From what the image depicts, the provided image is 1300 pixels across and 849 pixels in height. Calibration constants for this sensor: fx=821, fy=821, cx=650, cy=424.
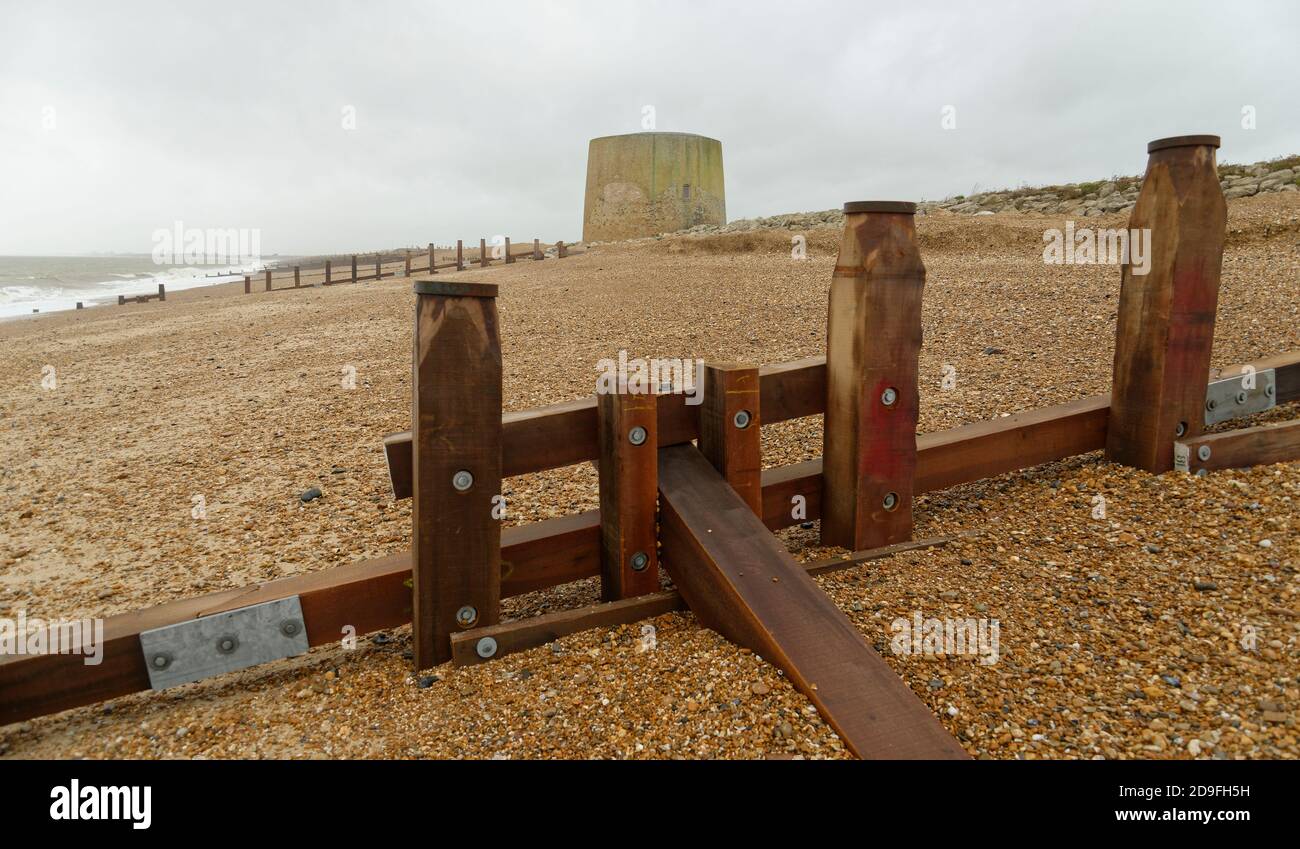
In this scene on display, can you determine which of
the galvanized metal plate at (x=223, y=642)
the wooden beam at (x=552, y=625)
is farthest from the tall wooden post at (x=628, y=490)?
the galvanized metal plate at (x=223, y=642)

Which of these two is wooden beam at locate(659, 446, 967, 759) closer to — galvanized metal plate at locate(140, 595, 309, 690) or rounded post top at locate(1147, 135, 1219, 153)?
galvanized metal plate at locate(140, 595, 309, 690)

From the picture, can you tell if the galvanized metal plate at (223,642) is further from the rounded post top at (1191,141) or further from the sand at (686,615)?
the rounded post top at (1191,141)

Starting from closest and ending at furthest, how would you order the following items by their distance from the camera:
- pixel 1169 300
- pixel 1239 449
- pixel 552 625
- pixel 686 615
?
1. pixel 552 625
2. pixel 686 615
3. pixel 1169 300
4. pixel 1239 449

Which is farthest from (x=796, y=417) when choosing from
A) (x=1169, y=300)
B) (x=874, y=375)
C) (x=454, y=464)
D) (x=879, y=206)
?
(x=1169, y=300)

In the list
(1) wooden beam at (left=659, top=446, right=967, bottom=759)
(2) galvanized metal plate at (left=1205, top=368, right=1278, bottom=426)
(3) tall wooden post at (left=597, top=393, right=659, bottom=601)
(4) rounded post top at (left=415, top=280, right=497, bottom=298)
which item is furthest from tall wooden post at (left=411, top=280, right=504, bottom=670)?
(2) galvanized metal plate at (left=1205, top=368, right=1278, bottom=426)

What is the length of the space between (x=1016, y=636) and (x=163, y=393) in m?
8.96

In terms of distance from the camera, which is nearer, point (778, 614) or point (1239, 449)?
point (778, 614)

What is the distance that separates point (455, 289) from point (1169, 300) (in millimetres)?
3044

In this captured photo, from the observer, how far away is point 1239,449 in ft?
12.1

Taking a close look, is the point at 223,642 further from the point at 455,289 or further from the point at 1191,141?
the point at 1191,141
